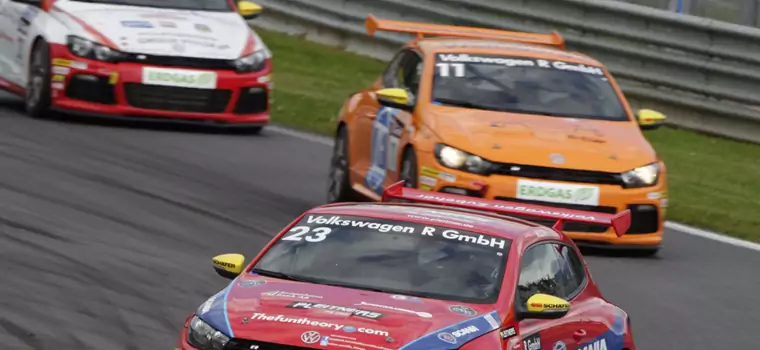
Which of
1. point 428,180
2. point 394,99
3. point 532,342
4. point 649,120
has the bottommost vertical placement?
point 428,180

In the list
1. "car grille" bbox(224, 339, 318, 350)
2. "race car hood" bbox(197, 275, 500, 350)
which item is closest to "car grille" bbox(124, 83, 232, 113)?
"race car hood" bbox(197, 275, 500, 350)

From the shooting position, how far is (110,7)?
1808 cm

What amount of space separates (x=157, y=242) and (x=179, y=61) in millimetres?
5412

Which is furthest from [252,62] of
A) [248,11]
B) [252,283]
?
[252,283]

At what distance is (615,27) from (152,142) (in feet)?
19.3

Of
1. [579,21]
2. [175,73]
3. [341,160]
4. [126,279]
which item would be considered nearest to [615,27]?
[579,21]

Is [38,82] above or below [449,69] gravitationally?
below

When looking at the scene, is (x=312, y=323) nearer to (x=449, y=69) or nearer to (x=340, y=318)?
(x=340, y=318)

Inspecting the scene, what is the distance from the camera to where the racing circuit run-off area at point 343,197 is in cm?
768

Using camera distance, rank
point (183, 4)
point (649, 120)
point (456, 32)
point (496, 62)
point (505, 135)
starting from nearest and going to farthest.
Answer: point (505, 135) < point (649, 120) < point (496, 62) < point (456, 32) < point (183, 4)

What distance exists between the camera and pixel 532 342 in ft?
24.4

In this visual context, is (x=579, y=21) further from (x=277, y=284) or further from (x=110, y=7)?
(x=277, y=284)

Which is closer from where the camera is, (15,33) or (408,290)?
(408,290)

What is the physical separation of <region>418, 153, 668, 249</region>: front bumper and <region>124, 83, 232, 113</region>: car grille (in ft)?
17.0
